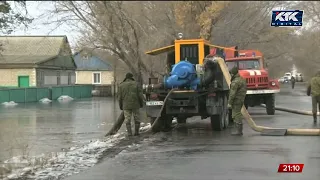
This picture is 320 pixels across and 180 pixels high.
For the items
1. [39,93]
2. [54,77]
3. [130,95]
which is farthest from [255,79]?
[54,77]

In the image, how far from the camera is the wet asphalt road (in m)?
8.27

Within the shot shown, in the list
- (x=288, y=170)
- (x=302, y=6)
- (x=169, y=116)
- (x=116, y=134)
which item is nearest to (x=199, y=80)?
(x=169, y=116)

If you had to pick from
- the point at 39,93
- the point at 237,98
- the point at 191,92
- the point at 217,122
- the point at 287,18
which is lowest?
the point at 217,122

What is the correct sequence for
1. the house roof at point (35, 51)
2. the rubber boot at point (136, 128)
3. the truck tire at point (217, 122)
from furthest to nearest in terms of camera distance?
the house roof at point (35, 51)
the truck tire at point (217, 122)
the rubber boot at point (136, 128)

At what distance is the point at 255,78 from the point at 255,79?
0.04 m

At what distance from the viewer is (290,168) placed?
28.6 feet

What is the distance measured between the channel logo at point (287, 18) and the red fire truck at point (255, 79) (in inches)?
448

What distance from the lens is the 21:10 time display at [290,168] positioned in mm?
8464

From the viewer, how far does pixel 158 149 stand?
1140 cm

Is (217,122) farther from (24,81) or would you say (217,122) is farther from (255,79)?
(24,81)

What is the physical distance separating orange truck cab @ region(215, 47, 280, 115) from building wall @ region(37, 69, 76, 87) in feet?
90.4

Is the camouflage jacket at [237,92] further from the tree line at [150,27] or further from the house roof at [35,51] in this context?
the house roof at [35,51]

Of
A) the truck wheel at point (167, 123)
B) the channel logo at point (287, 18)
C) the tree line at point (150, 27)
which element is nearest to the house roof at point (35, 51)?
the tree line at point (150, 27)

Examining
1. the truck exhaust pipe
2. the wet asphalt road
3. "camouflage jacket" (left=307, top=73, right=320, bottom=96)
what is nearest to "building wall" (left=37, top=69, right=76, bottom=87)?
"camouflage jacket" (left=307, top=73, right=320, bottom=96)
